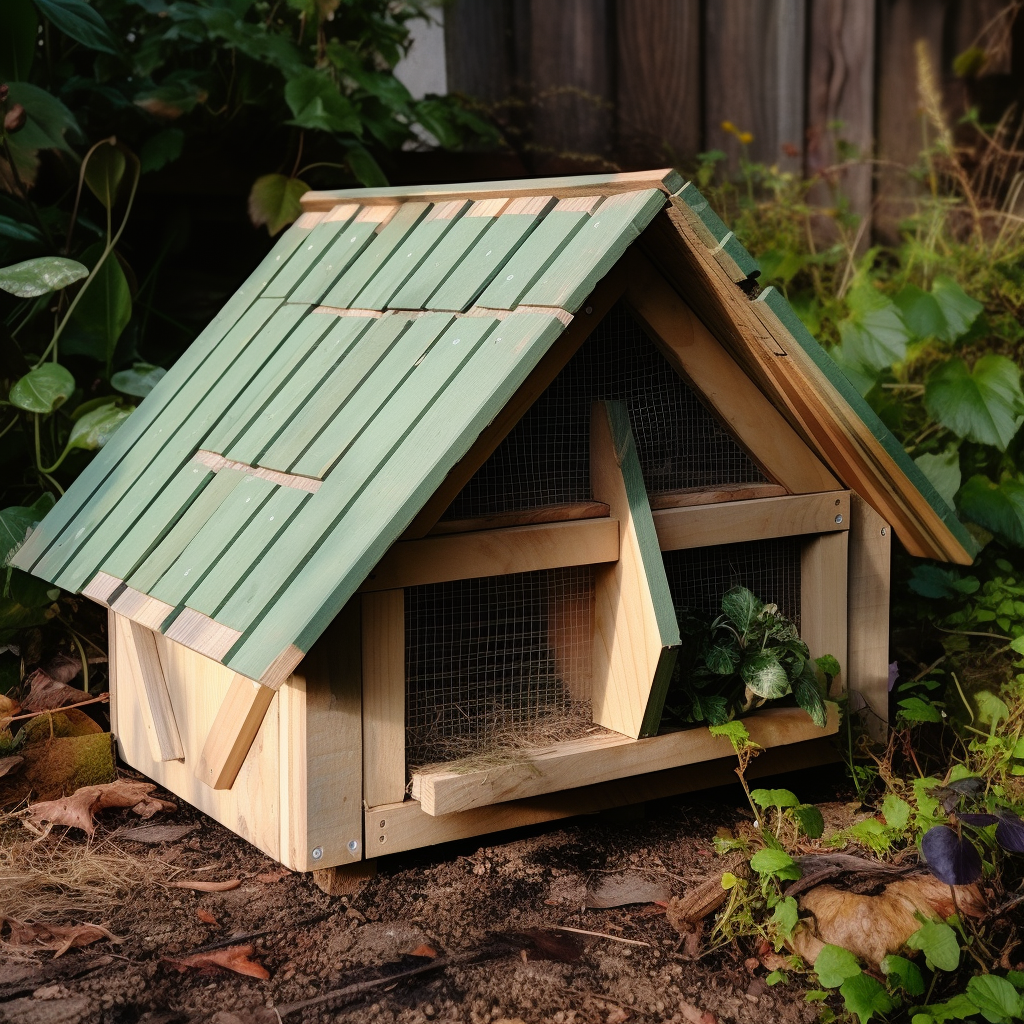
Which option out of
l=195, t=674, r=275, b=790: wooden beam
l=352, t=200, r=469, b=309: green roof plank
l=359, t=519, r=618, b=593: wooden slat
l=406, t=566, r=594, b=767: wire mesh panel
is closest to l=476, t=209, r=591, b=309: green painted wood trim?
l=352, t=200, r=469, b=309: green roof plank

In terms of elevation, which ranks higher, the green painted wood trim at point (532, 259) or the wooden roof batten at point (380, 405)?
the green painted wood trim at point (532, 259)

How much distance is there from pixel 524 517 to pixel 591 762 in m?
0.50

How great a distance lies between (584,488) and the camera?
2.50 metres

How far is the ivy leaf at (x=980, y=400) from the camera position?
10.8ft

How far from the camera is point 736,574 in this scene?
2.74m

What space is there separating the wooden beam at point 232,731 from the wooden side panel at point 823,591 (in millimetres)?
1208

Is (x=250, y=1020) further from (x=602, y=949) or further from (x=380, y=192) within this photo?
(x=380, y=192)

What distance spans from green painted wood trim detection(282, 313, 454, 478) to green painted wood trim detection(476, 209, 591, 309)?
A: 82 mm

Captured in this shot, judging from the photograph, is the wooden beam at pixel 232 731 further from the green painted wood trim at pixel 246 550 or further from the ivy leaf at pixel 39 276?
the ivy leaf at pixel 39 276

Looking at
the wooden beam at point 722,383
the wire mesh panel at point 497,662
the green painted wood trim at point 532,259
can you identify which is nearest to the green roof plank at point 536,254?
the green painted wood trim at point 532,259

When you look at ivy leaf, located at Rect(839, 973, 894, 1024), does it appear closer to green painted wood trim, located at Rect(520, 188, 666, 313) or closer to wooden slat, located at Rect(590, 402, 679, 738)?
wooden slat, located at Rect(590, 402, 679, 738)

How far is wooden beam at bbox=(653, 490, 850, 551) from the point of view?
2.56 metres

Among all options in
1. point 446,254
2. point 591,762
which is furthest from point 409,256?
point 591,762

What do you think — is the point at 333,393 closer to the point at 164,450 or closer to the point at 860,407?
the point at 164,450
